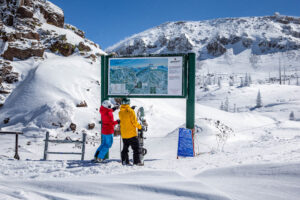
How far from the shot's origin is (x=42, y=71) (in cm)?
2058

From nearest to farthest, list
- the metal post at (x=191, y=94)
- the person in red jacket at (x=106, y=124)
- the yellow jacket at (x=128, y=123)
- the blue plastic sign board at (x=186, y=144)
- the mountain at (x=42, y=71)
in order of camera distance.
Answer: the yellow jacket at (x=128, y=123) → the person in red jacket at (x=106, y=124) → the blue plastic sign board at (x=186, y=144) → the metal post at (x=191, y=94) → the mountain at (x=42, y=71)

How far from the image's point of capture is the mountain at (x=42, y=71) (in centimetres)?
1692

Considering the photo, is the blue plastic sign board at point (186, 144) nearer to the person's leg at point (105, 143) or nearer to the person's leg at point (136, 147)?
the person's leg at point (136, 147)

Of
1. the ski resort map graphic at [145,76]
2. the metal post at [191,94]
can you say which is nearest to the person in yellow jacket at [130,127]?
the ski resort map graphic at [145,76]

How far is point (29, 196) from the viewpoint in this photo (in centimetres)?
394

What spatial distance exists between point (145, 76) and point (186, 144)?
9.32 feet

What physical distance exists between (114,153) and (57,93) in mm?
9266

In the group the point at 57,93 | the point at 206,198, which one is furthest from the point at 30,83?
the point at 206,198

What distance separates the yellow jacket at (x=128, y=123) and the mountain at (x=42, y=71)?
11260 millimetres

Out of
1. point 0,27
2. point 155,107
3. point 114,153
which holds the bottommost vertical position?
point 114,153

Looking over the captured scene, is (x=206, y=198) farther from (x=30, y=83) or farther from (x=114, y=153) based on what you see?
(x=30, y=83)

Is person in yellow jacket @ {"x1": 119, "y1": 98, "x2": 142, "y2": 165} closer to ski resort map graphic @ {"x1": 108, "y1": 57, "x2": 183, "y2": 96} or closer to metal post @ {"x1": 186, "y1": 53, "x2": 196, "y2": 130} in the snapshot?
ski resort map graphic @ {"x1": 108, "y1": 57, "x2": 183, "y2": 96}

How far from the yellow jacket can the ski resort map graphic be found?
99.6 inches

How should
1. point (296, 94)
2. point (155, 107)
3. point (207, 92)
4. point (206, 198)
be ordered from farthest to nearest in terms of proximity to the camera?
point (207, 92), point (296, 94), point (155, 107), point (206, 198)
